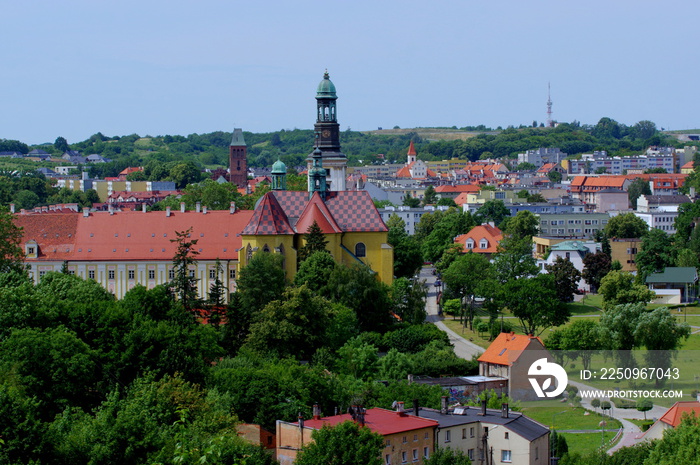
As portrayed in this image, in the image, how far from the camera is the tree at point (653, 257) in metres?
92.6

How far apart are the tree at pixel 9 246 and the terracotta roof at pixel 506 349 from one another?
24125mm

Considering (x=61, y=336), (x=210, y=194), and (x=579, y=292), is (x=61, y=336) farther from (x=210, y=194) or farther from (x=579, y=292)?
(x=210, y=194)

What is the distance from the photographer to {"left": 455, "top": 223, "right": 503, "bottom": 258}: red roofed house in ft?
346

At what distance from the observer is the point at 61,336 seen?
47969mm

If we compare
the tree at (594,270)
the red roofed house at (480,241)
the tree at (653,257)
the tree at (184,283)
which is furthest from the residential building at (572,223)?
the tree at (184,283)

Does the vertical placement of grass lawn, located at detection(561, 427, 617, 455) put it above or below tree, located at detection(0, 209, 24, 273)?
below

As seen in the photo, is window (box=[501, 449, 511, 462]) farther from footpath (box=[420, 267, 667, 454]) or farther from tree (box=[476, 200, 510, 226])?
tree (box=[476, 200, 510, 226])

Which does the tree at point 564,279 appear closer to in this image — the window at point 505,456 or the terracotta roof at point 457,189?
the window at point 505,456

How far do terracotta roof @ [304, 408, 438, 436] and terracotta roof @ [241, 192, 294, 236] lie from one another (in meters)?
23.9

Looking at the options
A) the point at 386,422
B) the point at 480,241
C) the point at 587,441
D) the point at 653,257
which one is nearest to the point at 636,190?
the point at 480,241

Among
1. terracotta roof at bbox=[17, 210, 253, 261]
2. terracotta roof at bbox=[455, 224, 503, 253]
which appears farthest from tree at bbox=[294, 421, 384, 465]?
terracotta roof at bbox=[455, 224, 503, 253]

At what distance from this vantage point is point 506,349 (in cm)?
5984

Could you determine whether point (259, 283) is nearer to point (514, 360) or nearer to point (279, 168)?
point (514, 360)

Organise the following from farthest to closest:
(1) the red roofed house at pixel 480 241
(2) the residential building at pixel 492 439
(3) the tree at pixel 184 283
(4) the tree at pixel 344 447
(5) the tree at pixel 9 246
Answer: (1) the red roofed house at pixel 480 241 → (5) the tree at pixel 9 246 → (3) the tree at pixel 184 283 → (2) the residential building at pixel 492 439 → (4) the tree at pixel 344 447
